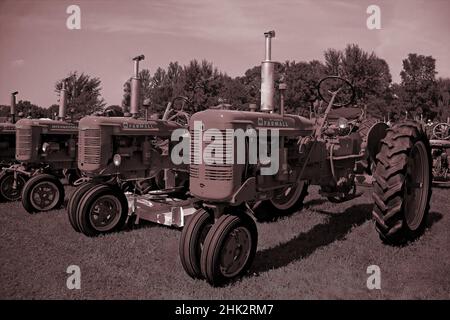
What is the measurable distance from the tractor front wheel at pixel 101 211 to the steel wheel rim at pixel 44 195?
202 cm

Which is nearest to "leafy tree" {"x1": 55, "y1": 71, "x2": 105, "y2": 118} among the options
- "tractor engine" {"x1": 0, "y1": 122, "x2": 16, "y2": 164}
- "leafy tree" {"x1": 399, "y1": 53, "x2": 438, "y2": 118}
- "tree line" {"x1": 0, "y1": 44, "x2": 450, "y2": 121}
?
"tree line" {"x1": 0, "y1": 44, "x2": 450, "y2": 121}

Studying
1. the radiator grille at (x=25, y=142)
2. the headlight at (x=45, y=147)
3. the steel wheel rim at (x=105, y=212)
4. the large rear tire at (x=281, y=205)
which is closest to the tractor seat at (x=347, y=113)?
the large rear tire at (x=281, y=205)

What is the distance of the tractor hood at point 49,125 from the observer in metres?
7.76

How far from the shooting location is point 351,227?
19.7ft

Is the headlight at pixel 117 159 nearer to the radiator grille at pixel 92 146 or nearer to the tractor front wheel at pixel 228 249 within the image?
the radiator grille at pixel 92 146

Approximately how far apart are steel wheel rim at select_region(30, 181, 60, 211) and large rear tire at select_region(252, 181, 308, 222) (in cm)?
386

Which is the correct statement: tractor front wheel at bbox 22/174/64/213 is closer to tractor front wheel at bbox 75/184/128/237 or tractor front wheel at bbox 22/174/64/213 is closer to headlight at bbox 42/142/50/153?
headlight at bbox 42/142/50/153

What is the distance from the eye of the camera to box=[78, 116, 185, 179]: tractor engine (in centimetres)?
595

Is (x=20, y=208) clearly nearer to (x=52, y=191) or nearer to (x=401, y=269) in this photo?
(x=52, y=191)

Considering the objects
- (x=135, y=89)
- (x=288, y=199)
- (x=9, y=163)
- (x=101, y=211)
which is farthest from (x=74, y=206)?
(x=9, y=163)

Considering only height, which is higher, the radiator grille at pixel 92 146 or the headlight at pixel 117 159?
the radiator grille at pixel 92 146

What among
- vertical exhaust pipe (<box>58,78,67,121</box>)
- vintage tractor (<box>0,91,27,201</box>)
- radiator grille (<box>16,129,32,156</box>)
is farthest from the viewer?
vintage tractor (<box>0,91,27,201</box>)

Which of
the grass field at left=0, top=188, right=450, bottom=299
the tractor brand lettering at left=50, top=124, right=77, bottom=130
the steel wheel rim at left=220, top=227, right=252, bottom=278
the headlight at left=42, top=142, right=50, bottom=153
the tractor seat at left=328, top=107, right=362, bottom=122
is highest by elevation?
the tractor seat at left=328, top=107, right=362, bottom=122
